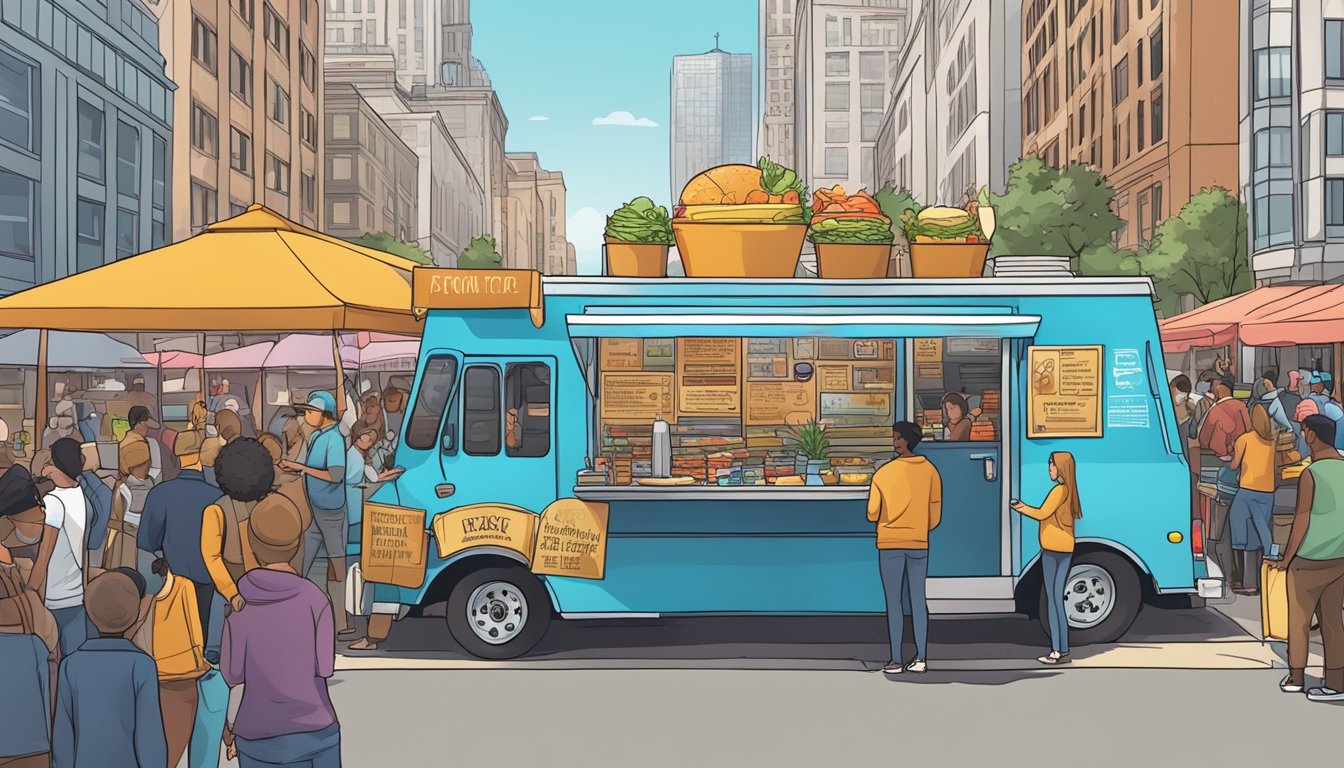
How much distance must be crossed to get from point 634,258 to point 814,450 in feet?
6.63

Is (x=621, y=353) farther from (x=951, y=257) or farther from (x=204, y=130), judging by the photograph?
(x=204, y=130)

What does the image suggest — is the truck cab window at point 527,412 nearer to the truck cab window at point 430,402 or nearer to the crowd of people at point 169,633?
the truck cab window at point 430,402

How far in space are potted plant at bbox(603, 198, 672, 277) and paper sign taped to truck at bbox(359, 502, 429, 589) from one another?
96.8 inches

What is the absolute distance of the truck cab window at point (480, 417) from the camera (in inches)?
366

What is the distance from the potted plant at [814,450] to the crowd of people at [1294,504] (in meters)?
3.03

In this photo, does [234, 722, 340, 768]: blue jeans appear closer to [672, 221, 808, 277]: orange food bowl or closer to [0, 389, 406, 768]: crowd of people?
[0, 389, 406, 768]: crowd of people

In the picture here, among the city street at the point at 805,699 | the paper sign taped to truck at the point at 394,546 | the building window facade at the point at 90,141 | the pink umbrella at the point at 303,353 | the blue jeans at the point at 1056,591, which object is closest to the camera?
the city street at the point at 805,699

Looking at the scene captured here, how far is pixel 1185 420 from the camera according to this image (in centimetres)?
1772

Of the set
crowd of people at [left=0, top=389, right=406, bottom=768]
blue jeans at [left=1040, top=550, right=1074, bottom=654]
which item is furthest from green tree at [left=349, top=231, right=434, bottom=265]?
crowd of people at [left=0, top=389, right=406, bottom=768]

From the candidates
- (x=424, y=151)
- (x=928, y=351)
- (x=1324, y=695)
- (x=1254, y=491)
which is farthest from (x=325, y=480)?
(x=424, y=151)

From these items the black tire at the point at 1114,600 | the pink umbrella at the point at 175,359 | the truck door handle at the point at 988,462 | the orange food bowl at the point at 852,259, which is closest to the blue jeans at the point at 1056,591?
the black tire at the point at 1114,600

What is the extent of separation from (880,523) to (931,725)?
1.47m

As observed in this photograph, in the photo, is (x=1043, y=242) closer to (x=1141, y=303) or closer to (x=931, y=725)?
(x=1141, y=303)

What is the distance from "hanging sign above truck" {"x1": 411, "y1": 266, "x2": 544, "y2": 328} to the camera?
30.6ft
